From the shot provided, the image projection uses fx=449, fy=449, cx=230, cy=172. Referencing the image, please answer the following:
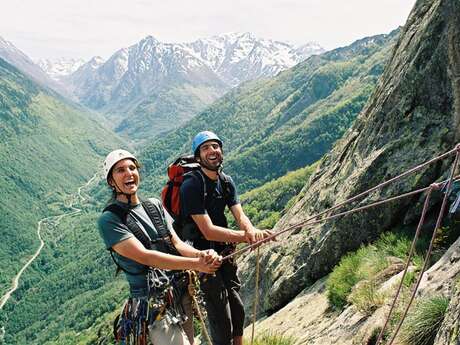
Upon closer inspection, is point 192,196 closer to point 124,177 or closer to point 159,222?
point 159,222

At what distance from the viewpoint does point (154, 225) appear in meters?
5.52

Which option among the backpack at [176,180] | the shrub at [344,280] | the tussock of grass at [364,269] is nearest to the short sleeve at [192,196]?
the backpack at [176,180]

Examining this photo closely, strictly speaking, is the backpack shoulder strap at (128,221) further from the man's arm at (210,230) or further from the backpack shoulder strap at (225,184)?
the backpack shoulder strap at (225,184)

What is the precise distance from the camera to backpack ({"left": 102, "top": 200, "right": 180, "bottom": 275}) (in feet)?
17.1

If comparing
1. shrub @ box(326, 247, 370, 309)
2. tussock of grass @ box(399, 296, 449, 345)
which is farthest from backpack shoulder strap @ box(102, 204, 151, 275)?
shrub @ box(326, 247, 370, 309)

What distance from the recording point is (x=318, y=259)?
10.7 m

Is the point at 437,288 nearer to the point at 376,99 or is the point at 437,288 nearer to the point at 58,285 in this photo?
the point at 376,99

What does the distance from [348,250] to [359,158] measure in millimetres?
2437

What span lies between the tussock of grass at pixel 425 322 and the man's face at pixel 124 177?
352cm

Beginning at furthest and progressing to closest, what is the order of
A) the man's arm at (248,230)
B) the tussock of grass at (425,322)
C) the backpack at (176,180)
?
the man's arm at (248,230) → the backpack at (176,180) → the tussock of grass at (425,322)

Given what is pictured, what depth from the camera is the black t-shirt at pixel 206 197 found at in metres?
6.38

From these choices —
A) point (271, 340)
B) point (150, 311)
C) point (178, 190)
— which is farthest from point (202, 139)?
point (271, 340)

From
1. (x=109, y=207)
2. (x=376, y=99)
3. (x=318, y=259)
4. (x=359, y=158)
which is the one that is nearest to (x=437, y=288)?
(x=109, y=207)

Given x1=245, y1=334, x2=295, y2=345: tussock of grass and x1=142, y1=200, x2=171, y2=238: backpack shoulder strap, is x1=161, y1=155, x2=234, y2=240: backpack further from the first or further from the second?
x1=245, y1=334, x2=295, y2=345: tussock of grass
